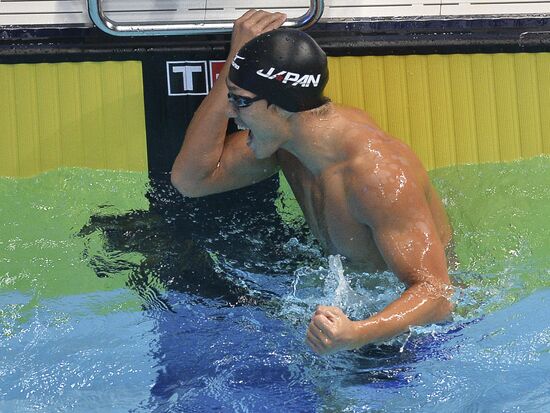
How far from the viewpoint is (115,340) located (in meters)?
3.38

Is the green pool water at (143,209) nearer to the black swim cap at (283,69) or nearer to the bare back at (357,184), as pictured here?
the bare back at (357,184)

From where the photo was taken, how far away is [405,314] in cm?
290

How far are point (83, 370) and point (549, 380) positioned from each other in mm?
1491

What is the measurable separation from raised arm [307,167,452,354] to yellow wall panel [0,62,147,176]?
3.72 feet

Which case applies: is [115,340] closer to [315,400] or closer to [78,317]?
[78,317]

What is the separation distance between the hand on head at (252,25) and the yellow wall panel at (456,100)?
1.20 feet

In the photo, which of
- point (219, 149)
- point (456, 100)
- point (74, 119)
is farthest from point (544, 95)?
point (74, 119)

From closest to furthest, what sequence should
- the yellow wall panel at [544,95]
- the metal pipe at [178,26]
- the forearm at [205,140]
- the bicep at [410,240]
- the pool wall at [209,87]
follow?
the bicep at [410,240], the forearm at [205,140], the metal pipe at [178,26], the pool wall at [209,87], the yellow wall panel at [544,95]

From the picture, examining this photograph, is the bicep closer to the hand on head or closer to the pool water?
the pool water

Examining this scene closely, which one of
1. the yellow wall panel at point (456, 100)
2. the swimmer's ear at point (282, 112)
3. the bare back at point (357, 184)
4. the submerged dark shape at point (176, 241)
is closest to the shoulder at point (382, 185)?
the bare back at point (357, 184)

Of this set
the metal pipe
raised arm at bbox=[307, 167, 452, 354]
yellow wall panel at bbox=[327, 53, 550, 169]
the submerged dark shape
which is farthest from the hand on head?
raised arm at bbox=[307, 167, 452, 354]

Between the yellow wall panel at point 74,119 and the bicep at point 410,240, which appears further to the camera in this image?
the yellow wall panel at point 74,119

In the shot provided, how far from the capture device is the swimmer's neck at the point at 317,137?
3.16m

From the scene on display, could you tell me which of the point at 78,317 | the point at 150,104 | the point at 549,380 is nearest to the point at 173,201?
the point at 150,104
